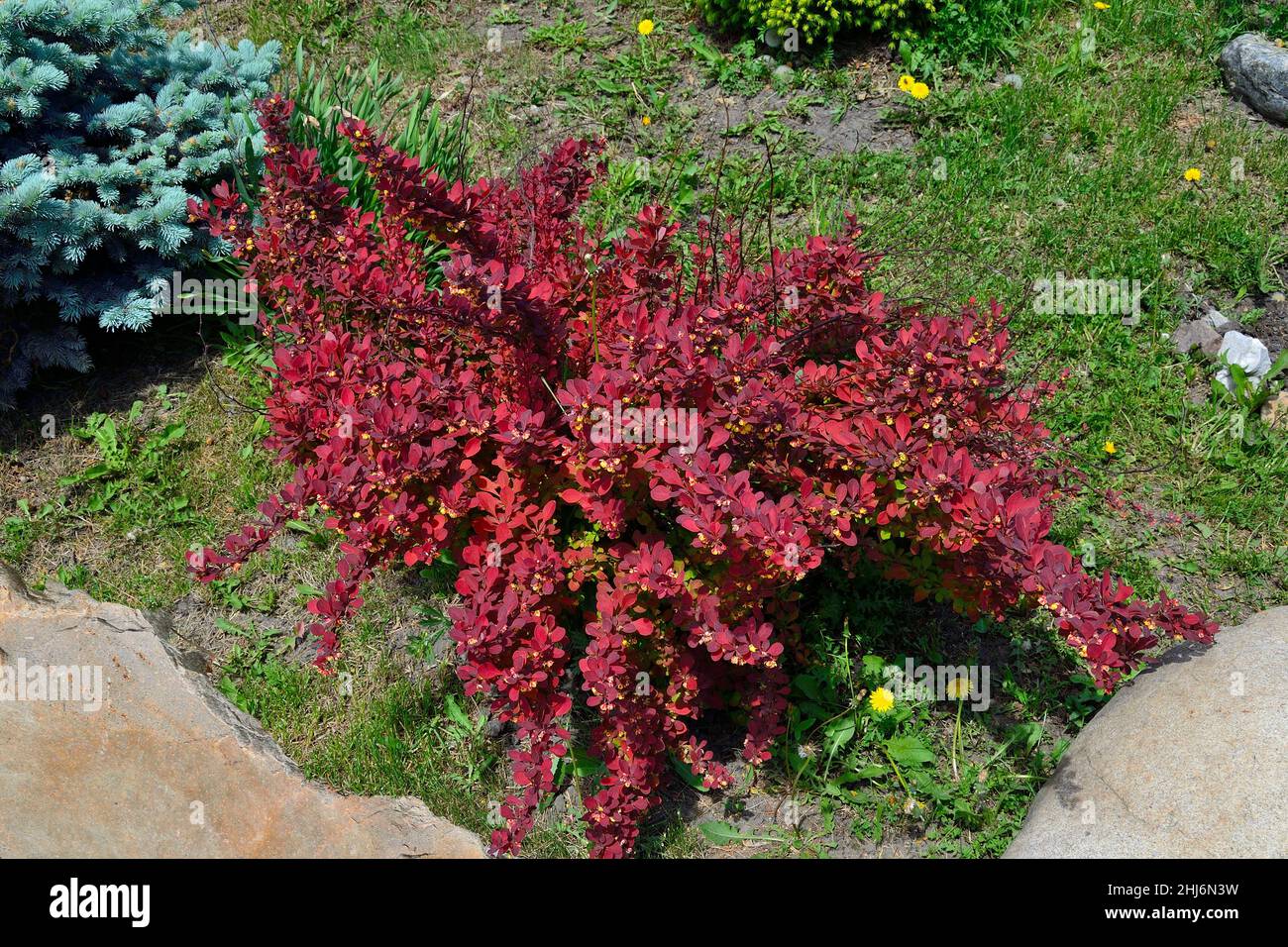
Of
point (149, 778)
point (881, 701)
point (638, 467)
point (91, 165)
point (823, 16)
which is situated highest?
point (823, 16)

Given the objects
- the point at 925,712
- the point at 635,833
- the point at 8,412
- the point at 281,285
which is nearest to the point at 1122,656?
the point at 925,712

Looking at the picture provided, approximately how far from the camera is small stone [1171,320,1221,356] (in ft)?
→ 13.3

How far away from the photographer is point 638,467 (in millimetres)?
2676

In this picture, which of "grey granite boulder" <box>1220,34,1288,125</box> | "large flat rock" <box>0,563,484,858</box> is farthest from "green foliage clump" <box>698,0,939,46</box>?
"large flat rock" <box>0,563,484,858</box>

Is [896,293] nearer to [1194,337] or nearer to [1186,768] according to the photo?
[1194,337]

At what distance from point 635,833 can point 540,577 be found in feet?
2.34

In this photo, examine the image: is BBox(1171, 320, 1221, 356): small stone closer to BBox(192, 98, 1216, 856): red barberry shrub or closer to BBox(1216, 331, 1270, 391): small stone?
BBox(1216, 331, 1270, 391): small stone

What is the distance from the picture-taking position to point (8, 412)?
407 centimetres

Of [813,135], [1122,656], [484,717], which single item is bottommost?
[484,717]

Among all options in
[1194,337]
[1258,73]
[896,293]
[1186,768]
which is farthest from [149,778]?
[1258,73]

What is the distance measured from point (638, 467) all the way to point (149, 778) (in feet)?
5.03

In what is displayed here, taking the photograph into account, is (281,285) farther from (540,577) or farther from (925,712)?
(925,712)

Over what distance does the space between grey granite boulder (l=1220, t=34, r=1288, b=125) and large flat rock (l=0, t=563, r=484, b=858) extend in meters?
4.65

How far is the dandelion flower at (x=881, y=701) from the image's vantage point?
10.1 feet
